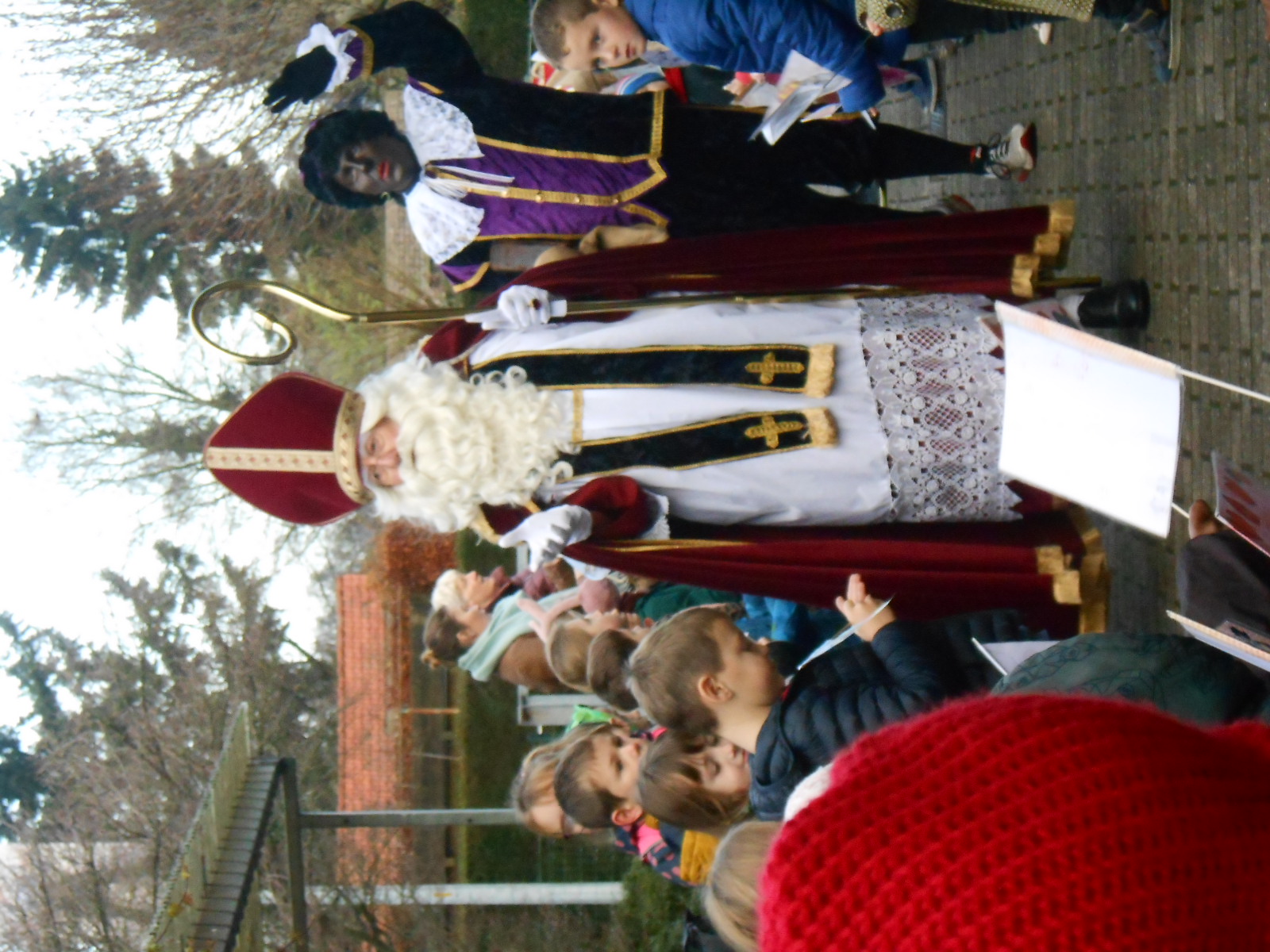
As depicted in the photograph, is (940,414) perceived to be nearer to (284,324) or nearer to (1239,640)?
(1239,640)

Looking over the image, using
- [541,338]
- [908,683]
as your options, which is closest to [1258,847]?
[908,683]

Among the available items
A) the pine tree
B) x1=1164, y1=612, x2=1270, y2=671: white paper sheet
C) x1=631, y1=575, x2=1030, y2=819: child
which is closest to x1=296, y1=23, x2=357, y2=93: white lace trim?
x1=631, y1=575, x2=1030, y2=819: child

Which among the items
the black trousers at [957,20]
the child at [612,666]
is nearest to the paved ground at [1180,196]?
the black trousers at [957,20]

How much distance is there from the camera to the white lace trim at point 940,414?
302 cm

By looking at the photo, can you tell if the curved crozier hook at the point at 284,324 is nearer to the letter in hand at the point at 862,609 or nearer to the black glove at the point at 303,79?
the black glove at the point at 303,79

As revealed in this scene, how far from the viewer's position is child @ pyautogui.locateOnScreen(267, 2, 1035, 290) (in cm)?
356

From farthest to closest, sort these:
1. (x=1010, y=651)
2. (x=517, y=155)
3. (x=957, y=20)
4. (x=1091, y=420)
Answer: (x=517, y=155), (x=957, y=20), (x=1010, y=651), (x=1091, y=420)

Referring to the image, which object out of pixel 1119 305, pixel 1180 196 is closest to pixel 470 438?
pixel 1119 305

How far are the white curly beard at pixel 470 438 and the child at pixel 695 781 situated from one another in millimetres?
815

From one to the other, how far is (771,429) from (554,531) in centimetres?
63

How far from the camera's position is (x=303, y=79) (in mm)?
3441

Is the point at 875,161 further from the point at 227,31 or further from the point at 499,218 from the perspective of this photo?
the point at 227,31

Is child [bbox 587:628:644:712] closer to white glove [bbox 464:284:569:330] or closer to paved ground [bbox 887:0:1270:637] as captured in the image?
white glove [bbox 464:284:569:330]

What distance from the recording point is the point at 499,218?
147 inches
